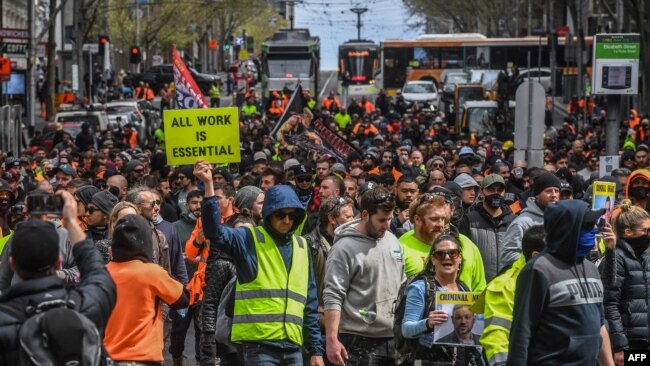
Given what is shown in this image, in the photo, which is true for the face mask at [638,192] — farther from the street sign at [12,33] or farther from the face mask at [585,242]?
the street sign at [12,33]

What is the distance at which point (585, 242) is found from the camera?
23.3 feet


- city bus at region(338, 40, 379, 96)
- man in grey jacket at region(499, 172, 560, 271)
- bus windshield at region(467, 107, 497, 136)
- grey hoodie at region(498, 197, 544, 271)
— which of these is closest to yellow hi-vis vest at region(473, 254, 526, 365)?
man in grey jacket at region(499, 172, 560, 271)

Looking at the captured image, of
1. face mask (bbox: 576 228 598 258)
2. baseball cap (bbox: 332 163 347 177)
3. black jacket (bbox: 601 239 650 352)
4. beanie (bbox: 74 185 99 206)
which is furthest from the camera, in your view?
baseball cap (bbox: 332 163 347 177)

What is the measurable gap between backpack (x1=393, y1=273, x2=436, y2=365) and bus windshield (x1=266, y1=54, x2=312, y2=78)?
49.1 meters

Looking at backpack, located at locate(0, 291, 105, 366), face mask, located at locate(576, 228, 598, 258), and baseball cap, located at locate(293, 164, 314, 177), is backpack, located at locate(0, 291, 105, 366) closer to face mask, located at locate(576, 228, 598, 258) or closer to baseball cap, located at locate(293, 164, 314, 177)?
face mask, located at locate(576, 228, 598, 258)

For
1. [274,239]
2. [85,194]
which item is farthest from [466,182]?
[274,239]

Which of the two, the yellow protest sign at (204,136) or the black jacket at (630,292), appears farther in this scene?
the yellow protest sign at (204,136)

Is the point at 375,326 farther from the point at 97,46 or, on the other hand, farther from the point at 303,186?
the point at 97,46

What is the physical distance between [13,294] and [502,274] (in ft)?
8.94

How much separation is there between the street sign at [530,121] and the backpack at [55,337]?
14.2m

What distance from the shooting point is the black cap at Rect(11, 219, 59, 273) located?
602 centimetres

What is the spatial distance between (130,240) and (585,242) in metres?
2.37

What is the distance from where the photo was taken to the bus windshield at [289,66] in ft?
188

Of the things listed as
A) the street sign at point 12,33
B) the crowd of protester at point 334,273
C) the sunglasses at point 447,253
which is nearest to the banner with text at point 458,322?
the crowd of protester at point 334,273
